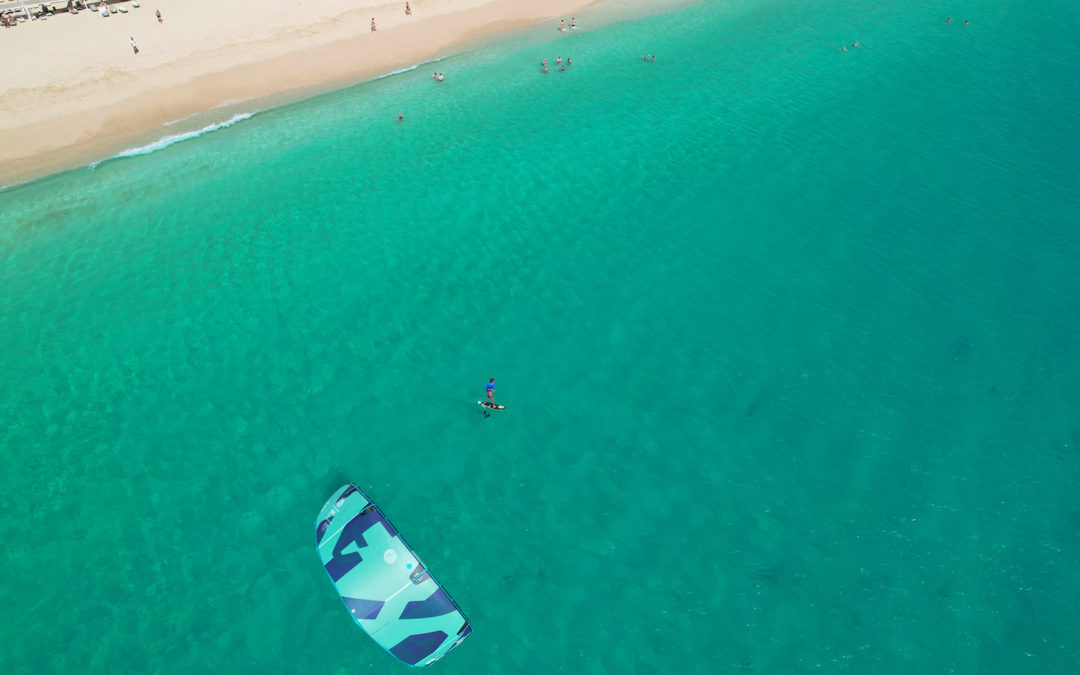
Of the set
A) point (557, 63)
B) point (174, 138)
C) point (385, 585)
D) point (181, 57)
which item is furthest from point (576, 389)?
point (181, 57)

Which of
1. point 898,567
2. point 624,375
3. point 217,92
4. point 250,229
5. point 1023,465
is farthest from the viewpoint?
point 217,92

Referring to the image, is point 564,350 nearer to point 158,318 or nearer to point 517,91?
point 158,318

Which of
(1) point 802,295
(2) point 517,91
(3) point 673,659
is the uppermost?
(2) point 517,91

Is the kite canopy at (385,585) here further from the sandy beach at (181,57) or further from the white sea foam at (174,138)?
the sandy beach at (181,57)

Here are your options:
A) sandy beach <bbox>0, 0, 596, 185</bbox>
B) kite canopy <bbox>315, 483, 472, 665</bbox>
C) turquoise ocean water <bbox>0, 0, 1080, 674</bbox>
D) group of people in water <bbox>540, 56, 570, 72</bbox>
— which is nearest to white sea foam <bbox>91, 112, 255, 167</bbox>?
sandy beach <bbox>0, 0, 596, 185</bbox>

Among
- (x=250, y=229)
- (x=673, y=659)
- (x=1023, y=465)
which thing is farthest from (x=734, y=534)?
(x=250, y=229)

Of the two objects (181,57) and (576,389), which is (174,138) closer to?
(181,57)

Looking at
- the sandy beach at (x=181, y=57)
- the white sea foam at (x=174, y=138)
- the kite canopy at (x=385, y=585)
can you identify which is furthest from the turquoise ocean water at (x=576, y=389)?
the sandy beach at (x=181, y=57)
